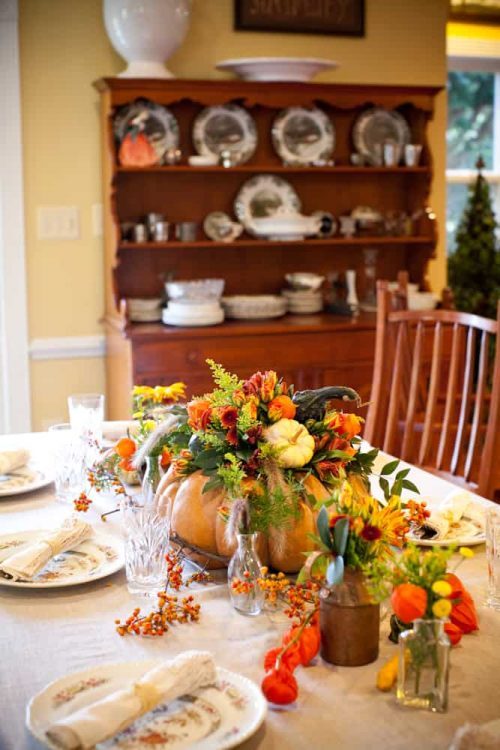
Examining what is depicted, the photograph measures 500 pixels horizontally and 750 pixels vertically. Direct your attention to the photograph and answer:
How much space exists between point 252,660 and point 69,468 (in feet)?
2.47

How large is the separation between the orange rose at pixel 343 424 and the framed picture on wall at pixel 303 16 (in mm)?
2914

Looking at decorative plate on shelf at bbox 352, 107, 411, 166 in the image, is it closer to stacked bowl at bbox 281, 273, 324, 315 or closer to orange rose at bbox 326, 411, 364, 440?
stacked bowl at bbox 281, 273, 324, 315

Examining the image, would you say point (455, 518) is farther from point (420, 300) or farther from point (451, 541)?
point (420, 300)

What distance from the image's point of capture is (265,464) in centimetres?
142

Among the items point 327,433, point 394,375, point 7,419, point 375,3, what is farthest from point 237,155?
point 327,433

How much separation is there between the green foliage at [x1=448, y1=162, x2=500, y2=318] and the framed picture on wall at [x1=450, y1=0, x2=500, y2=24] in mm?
688

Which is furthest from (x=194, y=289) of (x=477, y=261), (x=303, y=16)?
(x=477, y=261)

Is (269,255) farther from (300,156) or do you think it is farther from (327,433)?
(327,433)

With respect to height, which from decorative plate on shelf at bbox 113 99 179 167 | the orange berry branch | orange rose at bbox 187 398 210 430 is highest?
decorative plate on shelf at bbox 113 99 179 167

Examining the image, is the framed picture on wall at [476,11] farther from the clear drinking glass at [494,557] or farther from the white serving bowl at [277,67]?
the clear drinking glass at [494,557]

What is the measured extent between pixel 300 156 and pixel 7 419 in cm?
154

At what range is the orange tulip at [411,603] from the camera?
1059 millimetres

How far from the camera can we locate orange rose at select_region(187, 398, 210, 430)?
1.47m

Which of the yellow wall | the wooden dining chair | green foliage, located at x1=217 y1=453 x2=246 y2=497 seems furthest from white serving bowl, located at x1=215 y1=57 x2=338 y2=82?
green foliage, located at x1=217 y1=453 x2=246 y2=497
